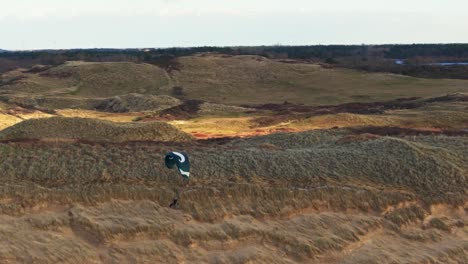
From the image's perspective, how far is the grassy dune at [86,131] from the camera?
40719 millimetres

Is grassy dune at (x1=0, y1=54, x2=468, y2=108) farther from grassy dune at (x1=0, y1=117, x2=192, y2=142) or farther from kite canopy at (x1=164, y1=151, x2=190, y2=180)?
kite canopy at (x1=164, y1=151, x2=190, y2=180)

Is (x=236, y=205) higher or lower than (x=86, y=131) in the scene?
lower

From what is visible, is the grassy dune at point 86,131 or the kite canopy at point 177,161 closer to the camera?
the kite canopy at point 177,161

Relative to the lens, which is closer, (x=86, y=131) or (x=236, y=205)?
(x=236, y=205)

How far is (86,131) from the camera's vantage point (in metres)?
42.1

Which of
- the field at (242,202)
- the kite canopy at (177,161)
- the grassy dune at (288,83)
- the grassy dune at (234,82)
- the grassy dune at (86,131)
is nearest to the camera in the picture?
the field at (242,202)

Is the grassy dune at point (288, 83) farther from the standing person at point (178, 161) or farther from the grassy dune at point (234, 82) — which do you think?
the standing person at point (178, 161)

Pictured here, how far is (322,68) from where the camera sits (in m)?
121

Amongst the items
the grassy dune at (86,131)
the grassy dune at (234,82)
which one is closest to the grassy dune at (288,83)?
the grassy dune at (234,82)

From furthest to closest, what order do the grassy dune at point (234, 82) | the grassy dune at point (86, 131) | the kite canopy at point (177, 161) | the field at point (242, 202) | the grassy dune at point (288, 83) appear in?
the grassy dune at point (234, 82)
the grassy dune at point (288, 83)
the grassy dune at point (86, 131)
the kite canopy at point (177, 161)
the field at point (242, 202)

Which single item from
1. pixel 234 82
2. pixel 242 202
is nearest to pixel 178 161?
pixel 242 202

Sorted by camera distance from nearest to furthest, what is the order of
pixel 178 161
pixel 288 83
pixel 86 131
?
pixel 178 161 < pixel 86 131 < pixel 288 83

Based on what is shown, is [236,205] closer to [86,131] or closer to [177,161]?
[177,161]

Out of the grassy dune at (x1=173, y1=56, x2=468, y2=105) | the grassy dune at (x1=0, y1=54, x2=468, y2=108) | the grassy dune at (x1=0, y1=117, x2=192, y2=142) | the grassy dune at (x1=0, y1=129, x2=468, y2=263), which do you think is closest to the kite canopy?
the grassy dune at (x1=0, y1=129, x2=468, y2=263)
